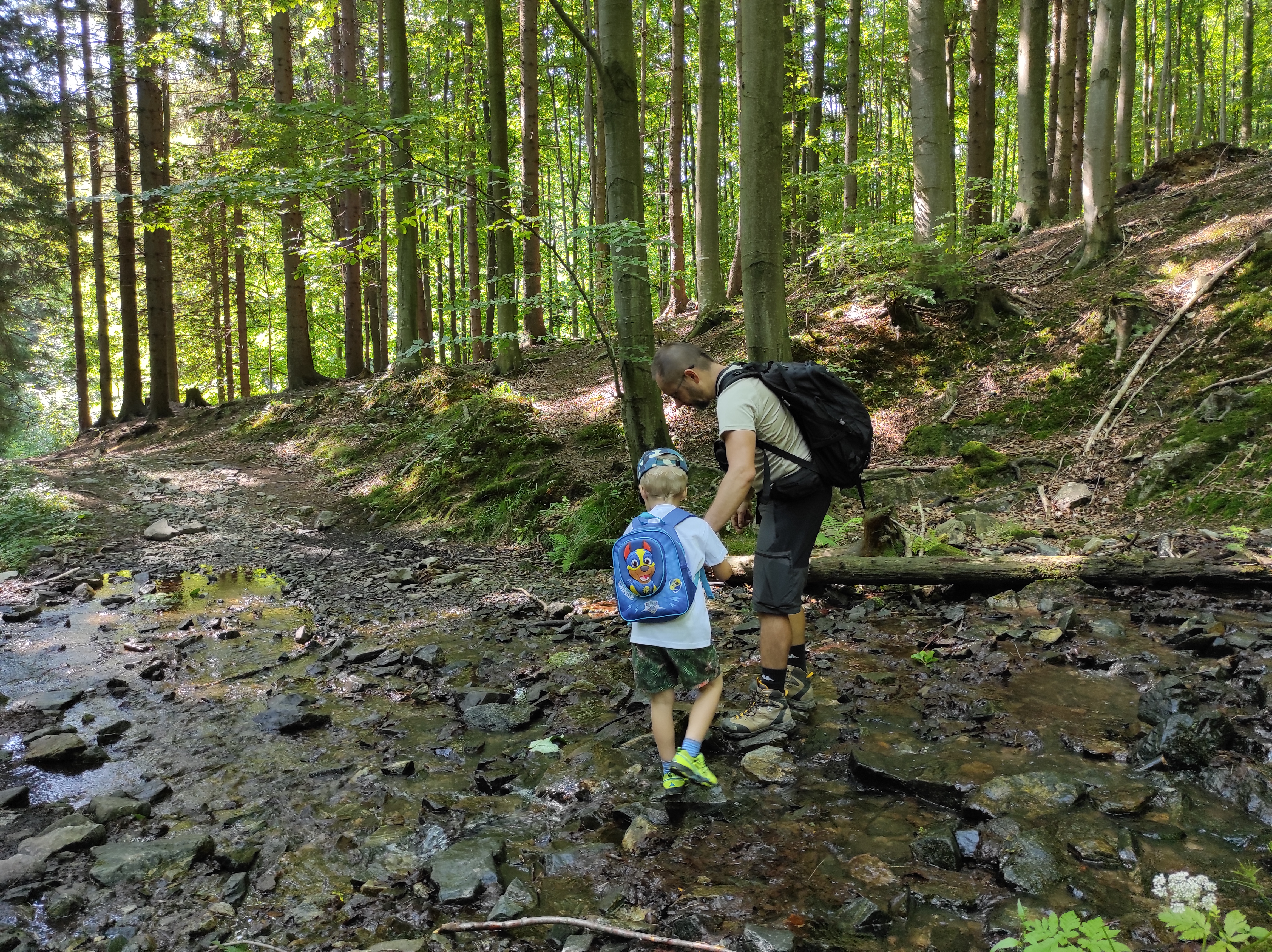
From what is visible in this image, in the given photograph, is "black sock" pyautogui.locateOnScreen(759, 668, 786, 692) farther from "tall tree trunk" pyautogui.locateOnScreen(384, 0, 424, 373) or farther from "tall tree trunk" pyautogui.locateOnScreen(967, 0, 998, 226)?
"tall tree trunk" pyautogui.locateOnScreen(967, 0, 998, 226)

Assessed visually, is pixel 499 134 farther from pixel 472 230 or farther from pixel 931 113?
pixel 472 230

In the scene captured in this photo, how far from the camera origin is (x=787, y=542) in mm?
4047

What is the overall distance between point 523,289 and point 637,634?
11.8m

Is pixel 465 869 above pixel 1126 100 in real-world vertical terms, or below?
below

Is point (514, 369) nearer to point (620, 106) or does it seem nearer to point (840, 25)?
point (620, 106)

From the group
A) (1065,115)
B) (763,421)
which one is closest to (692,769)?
(763,421)

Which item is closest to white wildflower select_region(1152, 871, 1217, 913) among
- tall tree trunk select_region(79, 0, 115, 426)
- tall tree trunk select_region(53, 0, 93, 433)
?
tall tree trunk select_region(53, 0, 93, 433)

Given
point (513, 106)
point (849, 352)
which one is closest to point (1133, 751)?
point (849, 352)

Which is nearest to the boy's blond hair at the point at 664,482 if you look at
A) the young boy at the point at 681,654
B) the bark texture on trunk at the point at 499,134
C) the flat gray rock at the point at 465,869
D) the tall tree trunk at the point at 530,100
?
the young boy at the point at 681,654

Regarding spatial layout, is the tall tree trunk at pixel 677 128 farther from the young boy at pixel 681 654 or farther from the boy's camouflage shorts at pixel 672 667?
the boy's camouflage shorts at pixel 672 667

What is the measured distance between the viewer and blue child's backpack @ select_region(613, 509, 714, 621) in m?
3.34

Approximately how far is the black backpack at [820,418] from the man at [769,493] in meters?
0.02

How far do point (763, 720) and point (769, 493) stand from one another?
1242 mm

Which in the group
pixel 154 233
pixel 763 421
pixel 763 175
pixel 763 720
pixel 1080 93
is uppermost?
pixel 1080 93
